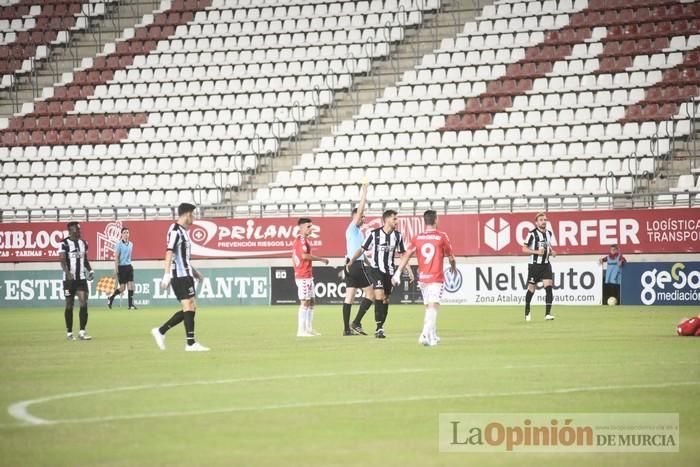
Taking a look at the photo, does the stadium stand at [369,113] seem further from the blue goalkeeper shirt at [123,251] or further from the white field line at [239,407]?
the white field line at [239,407]

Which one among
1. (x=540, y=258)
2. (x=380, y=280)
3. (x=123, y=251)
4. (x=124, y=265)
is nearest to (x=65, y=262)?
(x=380, y=280)

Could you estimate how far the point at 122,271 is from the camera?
35.6m


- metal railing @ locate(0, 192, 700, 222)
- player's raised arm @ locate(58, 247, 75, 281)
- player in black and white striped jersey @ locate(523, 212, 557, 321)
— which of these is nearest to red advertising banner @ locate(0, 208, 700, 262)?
metal railing @ locate(0, 192, 700, 222)

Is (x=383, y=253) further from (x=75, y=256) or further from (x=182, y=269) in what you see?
(x=75, y=256)

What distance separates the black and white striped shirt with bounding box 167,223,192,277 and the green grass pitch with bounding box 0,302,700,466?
1220 millimetres

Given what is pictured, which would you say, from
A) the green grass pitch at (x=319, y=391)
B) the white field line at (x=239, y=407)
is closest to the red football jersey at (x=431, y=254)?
the green grass pitch at (x=319, y=391)

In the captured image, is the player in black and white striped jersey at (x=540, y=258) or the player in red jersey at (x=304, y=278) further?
the player in black and white striped jersey at (x=540, y=258)

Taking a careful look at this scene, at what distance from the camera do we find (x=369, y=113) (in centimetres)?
4375

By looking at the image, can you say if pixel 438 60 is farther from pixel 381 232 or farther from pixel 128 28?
pixel 381 232

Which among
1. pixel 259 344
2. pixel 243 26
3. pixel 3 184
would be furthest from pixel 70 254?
pixel 243 26

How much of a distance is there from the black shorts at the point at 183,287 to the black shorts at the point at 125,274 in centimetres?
1794

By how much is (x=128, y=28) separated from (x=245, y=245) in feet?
57.0

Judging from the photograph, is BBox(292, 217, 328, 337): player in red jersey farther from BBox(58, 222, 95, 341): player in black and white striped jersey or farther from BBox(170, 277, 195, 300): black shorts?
BBox(170, 277, 195, 300): black shorts

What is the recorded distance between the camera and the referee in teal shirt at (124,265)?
1385 inches
